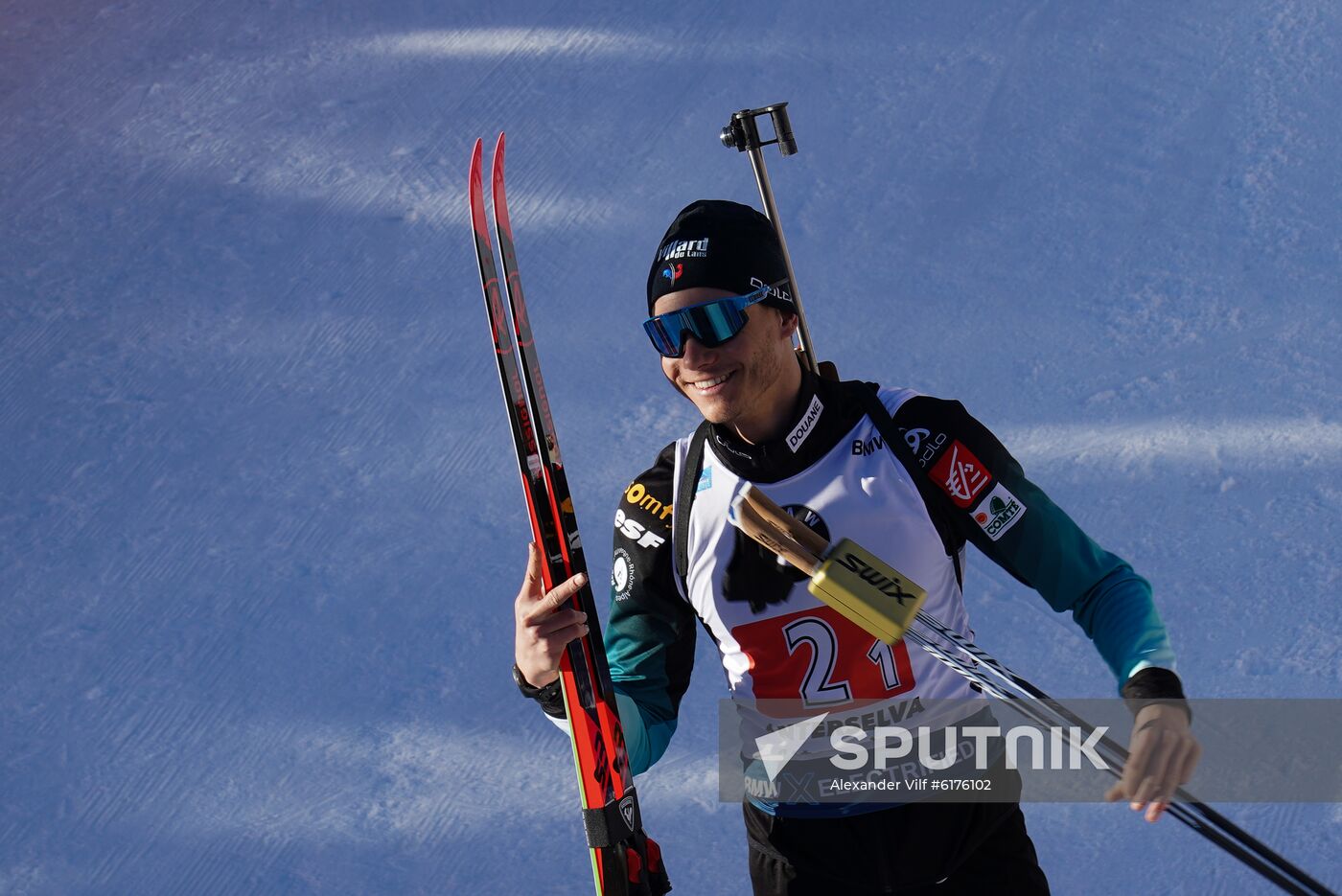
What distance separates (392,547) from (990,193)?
2712mm

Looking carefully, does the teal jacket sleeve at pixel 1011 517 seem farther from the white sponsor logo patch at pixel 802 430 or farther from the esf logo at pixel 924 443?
the white sponsor logo patch at pixel 802 430

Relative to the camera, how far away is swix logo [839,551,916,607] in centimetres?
186

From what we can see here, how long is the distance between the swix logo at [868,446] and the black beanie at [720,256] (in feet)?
0.81

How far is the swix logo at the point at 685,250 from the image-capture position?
2012 mm

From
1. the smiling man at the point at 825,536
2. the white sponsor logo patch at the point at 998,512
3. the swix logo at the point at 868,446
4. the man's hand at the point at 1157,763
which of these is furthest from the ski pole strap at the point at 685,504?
the man's hand at the point at 1157,763

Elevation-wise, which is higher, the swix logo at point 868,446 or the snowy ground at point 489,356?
the snowy ground at point 489,356

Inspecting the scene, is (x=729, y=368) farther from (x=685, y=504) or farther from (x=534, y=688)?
(x=534, y=688)

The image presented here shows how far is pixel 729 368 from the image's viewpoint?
6.47 ft

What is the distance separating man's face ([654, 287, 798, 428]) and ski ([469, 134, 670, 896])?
31 centimetres

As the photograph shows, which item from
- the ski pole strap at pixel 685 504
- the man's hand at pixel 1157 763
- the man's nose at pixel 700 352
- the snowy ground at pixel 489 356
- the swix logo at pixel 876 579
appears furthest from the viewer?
the snowy ground at pixel 489 356

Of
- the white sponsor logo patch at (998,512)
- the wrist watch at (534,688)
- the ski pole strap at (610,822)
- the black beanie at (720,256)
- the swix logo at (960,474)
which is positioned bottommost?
the ski pole strap at (610,822)

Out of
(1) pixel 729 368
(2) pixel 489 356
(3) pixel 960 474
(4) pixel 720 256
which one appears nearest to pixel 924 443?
(3) pixel 960 474

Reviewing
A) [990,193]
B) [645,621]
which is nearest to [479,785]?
[645,621]

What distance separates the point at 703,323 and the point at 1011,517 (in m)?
0.57
